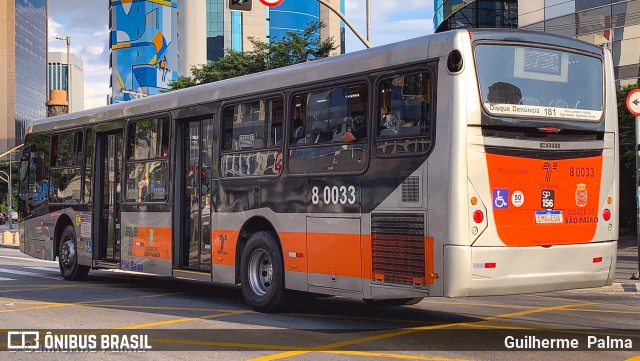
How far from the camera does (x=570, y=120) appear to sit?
9.54 m

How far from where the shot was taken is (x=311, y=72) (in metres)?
11.1

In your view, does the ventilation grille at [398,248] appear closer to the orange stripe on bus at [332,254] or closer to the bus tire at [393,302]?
the orange stripe on bus at [332,254]

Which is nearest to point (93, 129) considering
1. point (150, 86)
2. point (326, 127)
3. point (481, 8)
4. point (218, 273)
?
point (218, 273)

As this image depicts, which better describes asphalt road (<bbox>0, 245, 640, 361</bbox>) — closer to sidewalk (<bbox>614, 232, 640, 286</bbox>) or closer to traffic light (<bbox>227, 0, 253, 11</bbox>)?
sidewalk (<bbox>614, 232, 640, 286</bbox>)

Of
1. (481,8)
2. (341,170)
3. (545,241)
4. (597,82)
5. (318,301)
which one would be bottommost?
(318,301)

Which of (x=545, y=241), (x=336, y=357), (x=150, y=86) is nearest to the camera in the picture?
(x=336, y=357)

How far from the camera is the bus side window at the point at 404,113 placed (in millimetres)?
9258

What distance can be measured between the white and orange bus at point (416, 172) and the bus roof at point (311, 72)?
3 centimetres

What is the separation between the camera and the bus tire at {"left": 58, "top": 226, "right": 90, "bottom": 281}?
663 inches

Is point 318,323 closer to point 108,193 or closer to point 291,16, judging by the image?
point 108,193

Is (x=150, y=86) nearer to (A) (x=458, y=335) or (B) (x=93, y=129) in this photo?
(B) (x=93, y=129)

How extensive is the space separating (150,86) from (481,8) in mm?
62116

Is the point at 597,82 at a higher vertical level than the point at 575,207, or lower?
higher

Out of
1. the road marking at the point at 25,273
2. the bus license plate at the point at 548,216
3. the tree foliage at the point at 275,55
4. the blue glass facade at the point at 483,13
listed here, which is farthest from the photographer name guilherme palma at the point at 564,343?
the blue glass facade at the point at 483,13
